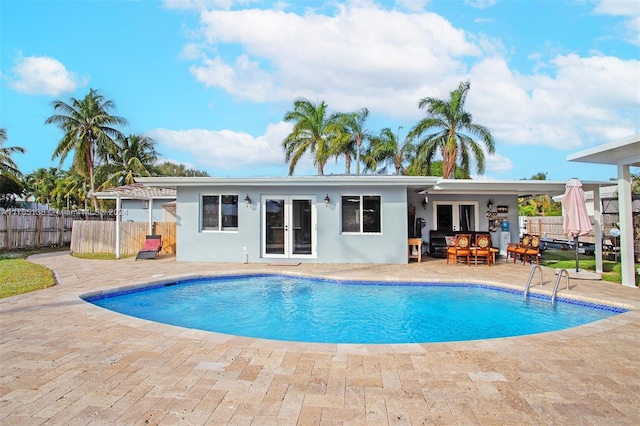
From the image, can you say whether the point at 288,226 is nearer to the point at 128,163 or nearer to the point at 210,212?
the point at 210,212

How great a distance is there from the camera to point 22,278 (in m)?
8.83

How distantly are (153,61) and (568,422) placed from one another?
14.6 meters

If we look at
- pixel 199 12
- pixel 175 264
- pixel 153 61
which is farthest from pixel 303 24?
pixel 175 264

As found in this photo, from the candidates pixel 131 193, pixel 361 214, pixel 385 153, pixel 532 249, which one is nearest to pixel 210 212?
pixel 131 193

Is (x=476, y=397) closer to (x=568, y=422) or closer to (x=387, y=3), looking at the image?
(x=568, y=422)

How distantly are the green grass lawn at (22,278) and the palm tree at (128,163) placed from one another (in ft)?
65.6

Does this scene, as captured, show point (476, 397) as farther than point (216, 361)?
No

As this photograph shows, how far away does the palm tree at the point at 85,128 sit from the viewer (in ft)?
87.9

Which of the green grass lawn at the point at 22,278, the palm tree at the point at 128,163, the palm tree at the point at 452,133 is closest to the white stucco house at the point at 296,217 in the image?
the green grass lawn at the point at 22,278

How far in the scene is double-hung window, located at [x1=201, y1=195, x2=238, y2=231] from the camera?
12148 millimetres

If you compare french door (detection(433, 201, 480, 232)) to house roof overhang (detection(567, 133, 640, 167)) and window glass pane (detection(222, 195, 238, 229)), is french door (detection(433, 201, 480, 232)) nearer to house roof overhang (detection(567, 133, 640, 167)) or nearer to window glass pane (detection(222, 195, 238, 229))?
house roof overhang (detection(567, 133, 640, 167))

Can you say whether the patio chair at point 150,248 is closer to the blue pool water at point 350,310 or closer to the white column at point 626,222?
the blue pool water at point 350,310

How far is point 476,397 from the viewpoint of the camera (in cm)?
301

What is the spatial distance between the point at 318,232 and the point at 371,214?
183cm
